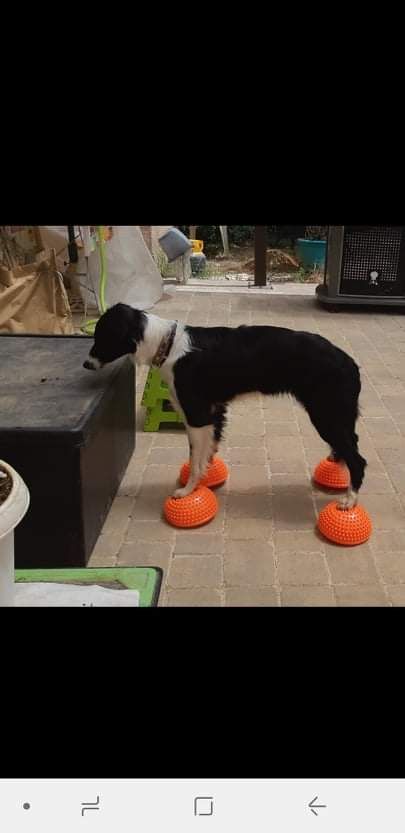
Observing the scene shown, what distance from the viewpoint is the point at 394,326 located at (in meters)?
6.34

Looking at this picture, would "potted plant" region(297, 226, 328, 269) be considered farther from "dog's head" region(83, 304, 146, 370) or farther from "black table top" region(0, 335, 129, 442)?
"dog's head" region(83, 304, 146, 370)

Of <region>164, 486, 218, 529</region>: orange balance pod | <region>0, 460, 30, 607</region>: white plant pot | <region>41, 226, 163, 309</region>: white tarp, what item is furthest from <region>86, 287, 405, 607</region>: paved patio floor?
<region>41, 226, 163, 309</region>: white tarp

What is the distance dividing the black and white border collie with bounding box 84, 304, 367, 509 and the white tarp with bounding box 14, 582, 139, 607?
3.64 feet

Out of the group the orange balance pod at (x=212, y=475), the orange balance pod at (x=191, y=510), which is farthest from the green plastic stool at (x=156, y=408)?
the orange balance pod at (x=191, y=510)

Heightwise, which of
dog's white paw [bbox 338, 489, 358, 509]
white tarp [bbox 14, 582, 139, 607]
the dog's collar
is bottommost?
dog's white paw [bbox 338, 489, 358, 509]

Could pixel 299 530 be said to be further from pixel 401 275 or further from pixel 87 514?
pixel 401 275

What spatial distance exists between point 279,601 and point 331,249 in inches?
214

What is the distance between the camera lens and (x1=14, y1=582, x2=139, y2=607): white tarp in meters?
1.51

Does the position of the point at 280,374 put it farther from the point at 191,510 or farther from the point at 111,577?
the point at 111,577

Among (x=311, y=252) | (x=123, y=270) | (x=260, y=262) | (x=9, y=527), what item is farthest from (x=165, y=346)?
(x=311, y=252)

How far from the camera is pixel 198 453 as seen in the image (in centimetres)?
272

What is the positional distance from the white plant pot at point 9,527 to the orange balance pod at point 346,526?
57.4 inches

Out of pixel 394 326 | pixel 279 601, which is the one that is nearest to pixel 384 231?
pixel 394 326

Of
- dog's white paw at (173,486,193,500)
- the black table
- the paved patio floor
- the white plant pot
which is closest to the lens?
the white plant pot
